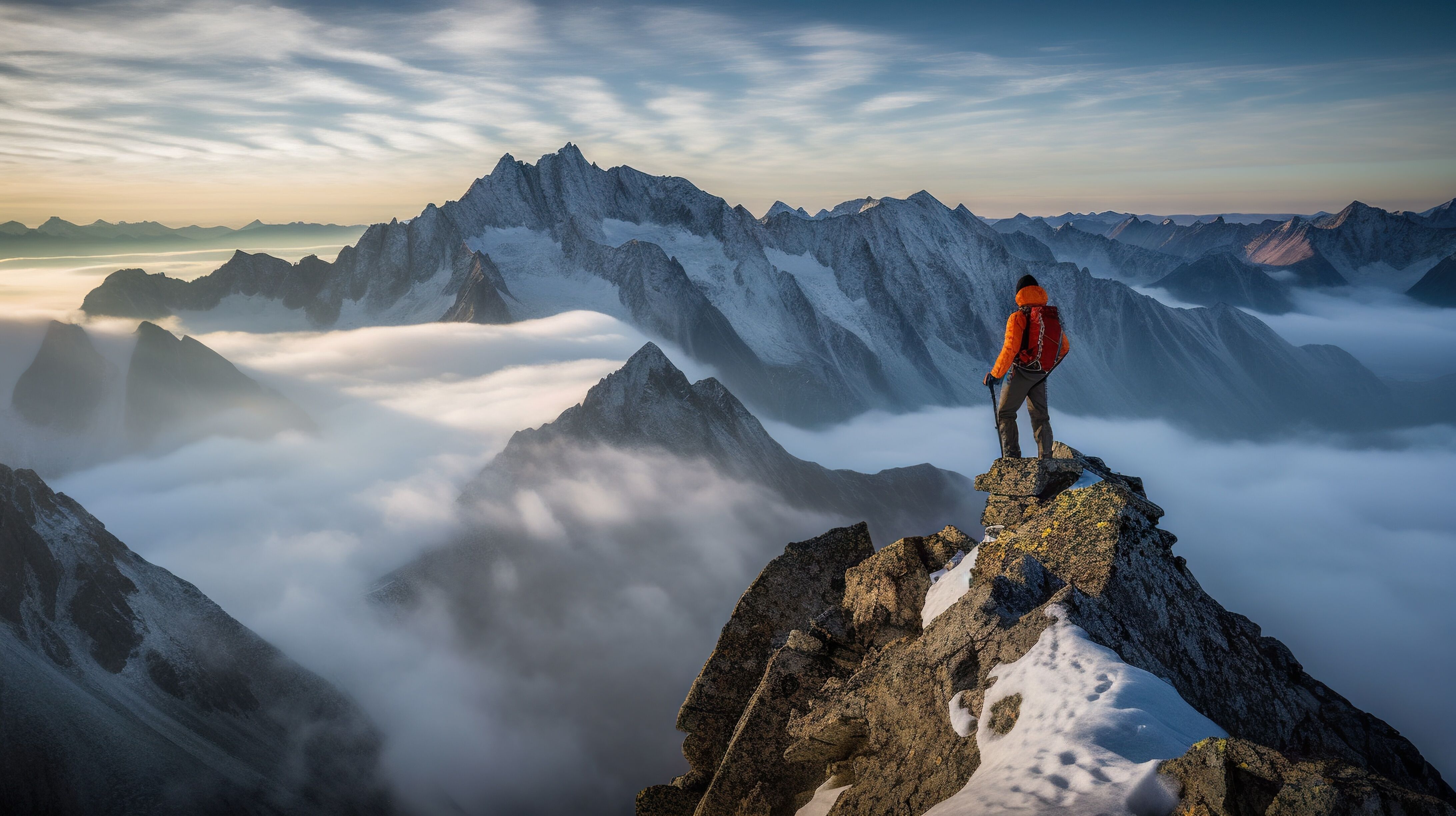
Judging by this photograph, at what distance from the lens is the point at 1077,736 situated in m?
7.78

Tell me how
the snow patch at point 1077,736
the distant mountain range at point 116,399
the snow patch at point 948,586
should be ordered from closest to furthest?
the snow patch at point 1077,736, the snow patch at point 948,586, the distant mountain range at point 116,399

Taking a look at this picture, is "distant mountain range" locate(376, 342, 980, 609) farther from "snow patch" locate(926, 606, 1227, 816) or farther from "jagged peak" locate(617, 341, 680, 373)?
"snow patch" locate(926, 606, 1227, 816)

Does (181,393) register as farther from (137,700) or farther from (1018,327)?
(1018,327)

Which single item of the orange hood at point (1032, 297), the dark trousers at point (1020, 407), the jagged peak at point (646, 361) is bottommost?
the dark trousers at point (1020, 407)

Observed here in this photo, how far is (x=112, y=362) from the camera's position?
15288 centimetres

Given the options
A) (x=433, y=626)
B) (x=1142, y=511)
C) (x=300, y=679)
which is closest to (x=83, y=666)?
(x=300, y=679)

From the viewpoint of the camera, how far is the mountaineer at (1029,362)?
15.8 m

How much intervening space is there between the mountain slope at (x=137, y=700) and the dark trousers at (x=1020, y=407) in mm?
51012

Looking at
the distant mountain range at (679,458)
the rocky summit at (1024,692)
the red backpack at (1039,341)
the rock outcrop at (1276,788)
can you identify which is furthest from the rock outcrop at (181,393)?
the rock outcrop at (1276,788)

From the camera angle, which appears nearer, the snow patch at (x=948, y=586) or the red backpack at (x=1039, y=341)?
the snow patch at (x=948, y=586)

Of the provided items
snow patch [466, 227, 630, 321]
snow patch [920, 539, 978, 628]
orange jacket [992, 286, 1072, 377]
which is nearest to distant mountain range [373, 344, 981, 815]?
snow patch [920, 539, 978, 628]

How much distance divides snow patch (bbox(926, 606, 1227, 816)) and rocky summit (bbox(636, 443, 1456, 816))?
1.0 inches

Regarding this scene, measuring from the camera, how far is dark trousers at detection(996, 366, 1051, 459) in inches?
648

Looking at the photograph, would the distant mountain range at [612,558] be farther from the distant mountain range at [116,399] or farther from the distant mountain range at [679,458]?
the distant mountain range at [116,399]
